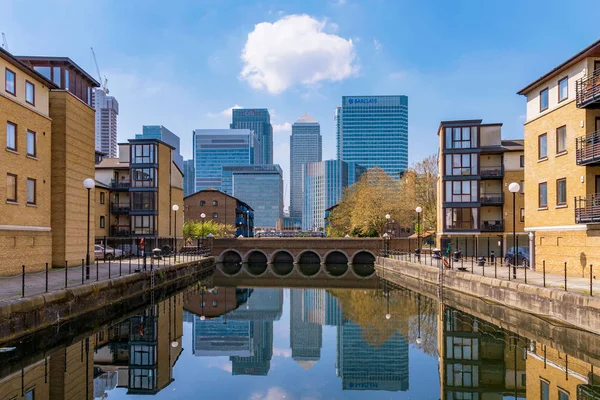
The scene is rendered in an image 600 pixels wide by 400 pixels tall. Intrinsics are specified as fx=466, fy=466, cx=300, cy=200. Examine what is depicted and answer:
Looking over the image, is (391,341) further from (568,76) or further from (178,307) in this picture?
(568,76)

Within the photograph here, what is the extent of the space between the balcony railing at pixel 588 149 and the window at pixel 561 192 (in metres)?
2.31

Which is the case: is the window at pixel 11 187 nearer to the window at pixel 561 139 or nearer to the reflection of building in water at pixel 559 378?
the reflection of building in water at pixel 559 378

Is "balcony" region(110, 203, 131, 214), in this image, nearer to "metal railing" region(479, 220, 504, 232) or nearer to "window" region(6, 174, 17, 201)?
"window" region(6, 174, 17, 201)

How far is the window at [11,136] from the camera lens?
24.0 metres

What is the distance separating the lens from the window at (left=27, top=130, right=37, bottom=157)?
2612 centimetres

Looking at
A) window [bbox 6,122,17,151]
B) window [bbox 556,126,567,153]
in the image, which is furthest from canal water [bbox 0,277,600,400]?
window [bbox 556,126,567,153]

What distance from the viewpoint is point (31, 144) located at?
26.5 m

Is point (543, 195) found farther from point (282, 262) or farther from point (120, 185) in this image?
point (282, 262)

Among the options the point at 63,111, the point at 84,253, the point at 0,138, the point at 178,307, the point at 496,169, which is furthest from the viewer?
the point at 496,169

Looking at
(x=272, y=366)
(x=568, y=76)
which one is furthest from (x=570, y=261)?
(x=272, y=366)

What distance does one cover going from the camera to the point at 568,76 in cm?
2575

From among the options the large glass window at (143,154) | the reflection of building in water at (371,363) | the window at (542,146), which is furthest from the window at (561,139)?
the large glass window at (143,154)

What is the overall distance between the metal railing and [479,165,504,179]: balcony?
14.8 ft

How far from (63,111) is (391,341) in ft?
79.3
